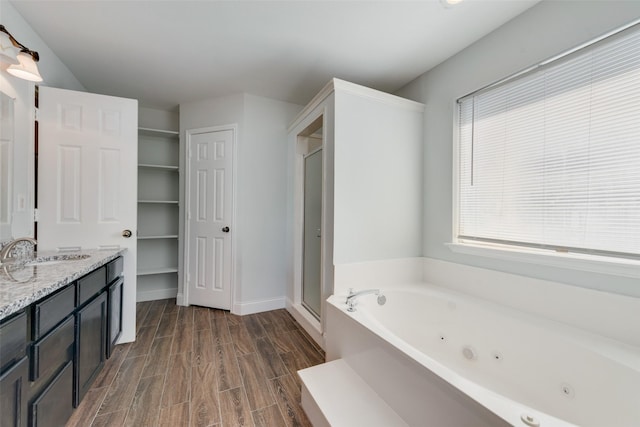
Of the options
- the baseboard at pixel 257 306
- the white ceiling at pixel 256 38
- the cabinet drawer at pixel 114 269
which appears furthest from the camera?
the baseboard at pixel 257 306

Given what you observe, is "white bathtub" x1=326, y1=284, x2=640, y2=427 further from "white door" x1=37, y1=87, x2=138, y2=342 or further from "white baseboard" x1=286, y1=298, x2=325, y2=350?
"white door" x1=37, y1=87, x2=138, y2=342

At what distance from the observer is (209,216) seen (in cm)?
283

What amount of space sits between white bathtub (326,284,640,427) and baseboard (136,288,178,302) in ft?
8.35

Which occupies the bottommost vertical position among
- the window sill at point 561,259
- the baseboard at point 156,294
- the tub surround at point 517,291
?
the baseboard at point 156,294

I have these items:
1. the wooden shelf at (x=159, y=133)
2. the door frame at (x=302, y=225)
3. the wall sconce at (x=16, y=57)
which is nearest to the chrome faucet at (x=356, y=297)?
the door frame at (x=302, y=225)

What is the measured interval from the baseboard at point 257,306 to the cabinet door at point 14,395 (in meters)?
1.81

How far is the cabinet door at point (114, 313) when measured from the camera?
1.75 metres

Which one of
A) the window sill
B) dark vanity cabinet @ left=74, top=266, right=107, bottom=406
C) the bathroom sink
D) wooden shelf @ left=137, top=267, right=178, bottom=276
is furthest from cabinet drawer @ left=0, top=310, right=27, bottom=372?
the window sill

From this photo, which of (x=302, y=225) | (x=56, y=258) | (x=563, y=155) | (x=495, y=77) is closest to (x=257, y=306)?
(x=302, y=225)

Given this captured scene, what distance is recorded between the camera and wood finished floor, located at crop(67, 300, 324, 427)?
4.44 ft

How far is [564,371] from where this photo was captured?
1193mm

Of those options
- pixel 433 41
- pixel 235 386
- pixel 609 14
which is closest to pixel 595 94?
pixel 609 14

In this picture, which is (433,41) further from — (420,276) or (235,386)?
(235,386)

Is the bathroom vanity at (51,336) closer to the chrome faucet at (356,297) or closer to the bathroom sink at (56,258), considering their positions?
the bathroom sink at (56,258)
